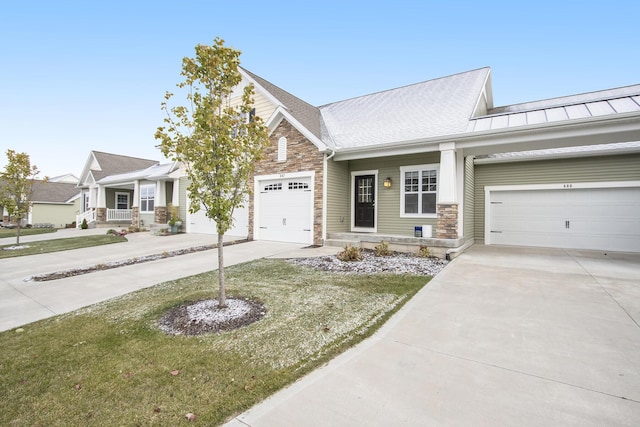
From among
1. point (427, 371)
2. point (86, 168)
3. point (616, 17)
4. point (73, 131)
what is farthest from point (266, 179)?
point (86, 168)

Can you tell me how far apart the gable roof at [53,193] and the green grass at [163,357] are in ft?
109

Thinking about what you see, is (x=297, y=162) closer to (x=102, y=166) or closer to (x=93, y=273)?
(x=93, y=273)

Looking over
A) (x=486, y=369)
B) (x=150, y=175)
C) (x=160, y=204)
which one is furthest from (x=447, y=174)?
(x=150, y=175)

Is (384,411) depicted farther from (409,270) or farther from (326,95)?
(326,95)

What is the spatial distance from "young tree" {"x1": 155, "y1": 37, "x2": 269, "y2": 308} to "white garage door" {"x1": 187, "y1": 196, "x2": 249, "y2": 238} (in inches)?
322

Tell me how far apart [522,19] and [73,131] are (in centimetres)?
2610

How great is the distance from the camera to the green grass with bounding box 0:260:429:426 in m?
2.21

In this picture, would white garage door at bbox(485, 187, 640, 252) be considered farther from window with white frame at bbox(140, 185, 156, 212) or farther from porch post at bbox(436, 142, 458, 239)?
window with white frame at bbox(140, 185, 156, 212)

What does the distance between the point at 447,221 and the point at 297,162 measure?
553 cm

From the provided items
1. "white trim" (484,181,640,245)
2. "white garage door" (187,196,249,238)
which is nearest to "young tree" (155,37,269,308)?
"white garage door" (187,196,249,238)

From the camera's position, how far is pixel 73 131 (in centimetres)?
2008

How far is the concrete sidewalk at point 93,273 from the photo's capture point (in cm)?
485

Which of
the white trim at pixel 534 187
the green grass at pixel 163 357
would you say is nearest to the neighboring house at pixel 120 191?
the green grass at pixel 163 357

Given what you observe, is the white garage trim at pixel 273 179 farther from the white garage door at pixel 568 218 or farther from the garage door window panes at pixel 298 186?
the white garage door at pixel 568 218
